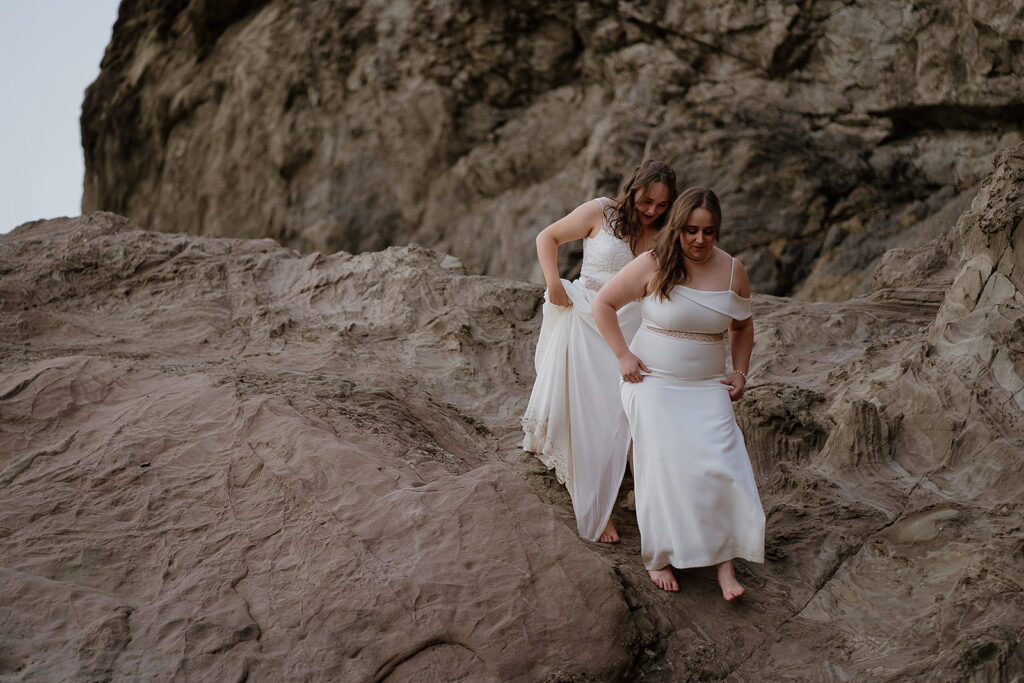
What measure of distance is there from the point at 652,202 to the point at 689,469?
1247 millimetres

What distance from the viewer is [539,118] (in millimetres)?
13883

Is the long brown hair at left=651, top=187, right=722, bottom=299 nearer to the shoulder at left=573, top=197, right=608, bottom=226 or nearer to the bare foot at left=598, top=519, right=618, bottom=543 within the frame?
the shoulder at left=573, top=197, right=608, bottom=226

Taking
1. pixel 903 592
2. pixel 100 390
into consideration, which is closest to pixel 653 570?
pixel 903 592

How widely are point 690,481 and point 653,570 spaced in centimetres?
41

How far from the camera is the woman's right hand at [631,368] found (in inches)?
146

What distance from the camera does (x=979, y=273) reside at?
14.9 feet

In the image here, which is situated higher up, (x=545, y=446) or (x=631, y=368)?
(x=631, y=368)

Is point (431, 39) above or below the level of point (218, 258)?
above

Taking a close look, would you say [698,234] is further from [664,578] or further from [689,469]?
[664,578]

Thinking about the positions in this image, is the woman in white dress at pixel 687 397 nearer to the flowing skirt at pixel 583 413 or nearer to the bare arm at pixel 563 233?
the flowing skirt at pixel 583 413

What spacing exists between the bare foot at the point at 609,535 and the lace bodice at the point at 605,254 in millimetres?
1160

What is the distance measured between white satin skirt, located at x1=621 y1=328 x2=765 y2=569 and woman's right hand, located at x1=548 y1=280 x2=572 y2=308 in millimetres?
640

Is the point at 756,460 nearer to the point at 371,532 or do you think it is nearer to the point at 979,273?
the point at 979,273

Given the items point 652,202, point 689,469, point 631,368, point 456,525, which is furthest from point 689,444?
point 652,202
